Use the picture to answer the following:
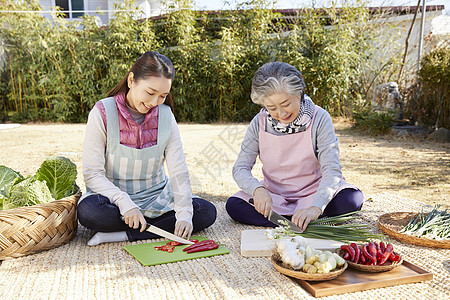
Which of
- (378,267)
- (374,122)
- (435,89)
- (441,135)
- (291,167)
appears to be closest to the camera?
(378,267)

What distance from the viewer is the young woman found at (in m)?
2.66

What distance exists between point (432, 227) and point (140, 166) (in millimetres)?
1904

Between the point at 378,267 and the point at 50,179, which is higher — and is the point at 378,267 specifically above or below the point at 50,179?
below

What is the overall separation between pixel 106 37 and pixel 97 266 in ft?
29.5

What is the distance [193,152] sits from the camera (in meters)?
6.51

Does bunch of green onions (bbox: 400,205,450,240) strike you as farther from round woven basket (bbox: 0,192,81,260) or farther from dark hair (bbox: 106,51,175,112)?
round woven basket (bbox: 0,192,81,260)

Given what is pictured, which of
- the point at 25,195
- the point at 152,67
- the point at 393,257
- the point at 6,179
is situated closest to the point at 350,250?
the point at 393,257

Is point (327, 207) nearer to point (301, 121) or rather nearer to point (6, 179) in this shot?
point (301, 121)

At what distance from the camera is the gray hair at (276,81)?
2611mm

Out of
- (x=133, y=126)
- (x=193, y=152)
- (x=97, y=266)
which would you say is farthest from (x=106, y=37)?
(x=97, y=266)

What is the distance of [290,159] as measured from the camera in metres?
3.04

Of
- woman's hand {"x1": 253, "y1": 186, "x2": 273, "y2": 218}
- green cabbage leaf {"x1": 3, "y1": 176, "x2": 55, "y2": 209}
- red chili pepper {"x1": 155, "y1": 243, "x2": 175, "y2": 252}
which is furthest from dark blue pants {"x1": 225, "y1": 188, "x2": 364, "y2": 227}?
green cabbage leaf {"x1": 3, "y1": 176, "x2": 55, "y2": 209}

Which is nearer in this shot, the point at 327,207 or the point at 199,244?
the point at 199,244

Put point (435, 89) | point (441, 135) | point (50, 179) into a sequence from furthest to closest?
1. point (435, 89)
2. point (441, 135)
3. point (50, 179)
